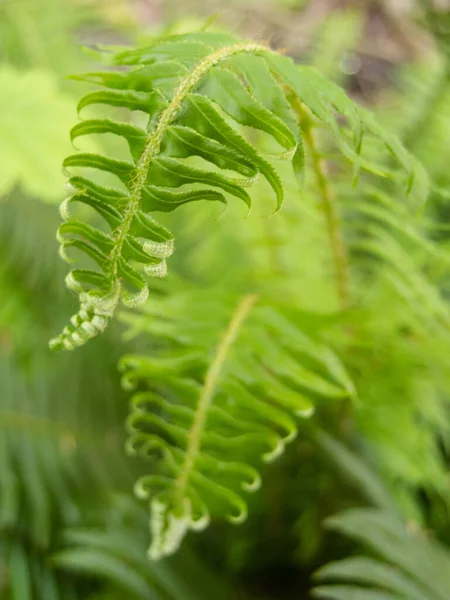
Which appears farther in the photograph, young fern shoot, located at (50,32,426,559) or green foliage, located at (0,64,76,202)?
green foliage, located at (0,64,76,202)

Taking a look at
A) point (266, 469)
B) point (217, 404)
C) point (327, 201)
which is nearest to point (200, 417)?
point (217, 404)

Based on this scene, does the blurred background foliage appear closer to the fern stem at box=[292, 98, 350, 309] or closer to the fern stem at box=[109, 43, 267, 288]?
the fern stem at box=[292, 98, 350, 309]

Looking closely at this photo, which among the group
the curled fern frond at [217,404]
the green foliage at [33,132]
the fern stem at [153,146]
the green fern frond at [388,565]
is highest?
the green foliage at [33,132]

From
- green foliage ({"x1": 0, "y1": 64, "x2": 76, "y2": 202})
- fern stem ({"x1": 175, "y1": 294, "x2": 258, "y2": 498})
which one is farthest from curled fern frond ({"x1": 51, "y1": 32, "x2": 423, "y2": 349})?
green foliage ({"x1": 0, "y1": 64, "x2": 76, "y2": 202})

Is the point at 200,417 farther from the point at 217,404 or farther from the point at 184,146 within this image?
the point at 184,146

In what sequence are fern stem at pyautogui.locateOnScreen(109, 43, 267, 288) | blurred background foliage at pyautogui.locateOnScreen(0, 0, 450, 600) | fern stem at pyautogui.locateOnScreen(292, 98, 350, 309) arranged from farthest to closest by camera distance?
blurred background foliage at pyautogui.locateOnScreen(0, 0, 450, 600)
fern stem at pyautogui.locateOnScreen(292, 98, 350, 309)
fern stem at pyautogui.locateOnScreen(109, 43, 267, 288)

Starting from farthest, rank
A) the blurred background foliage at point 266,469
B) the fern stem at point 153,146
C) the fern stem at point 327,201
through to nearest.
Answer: the blurred background foliage at point 266,469 → the fern stem at point 327,201 → the fern stem at point 153,146

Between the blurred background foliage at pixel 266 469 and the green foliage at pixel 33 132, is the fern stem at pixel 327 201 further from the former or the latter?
the green foliage at pixel 33 132

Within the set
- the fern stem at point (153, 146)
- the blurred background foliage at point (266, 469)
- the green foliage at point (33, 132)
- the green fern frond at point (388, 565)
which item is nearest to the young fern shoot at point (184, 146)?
the fern stem at point (153, 146)
